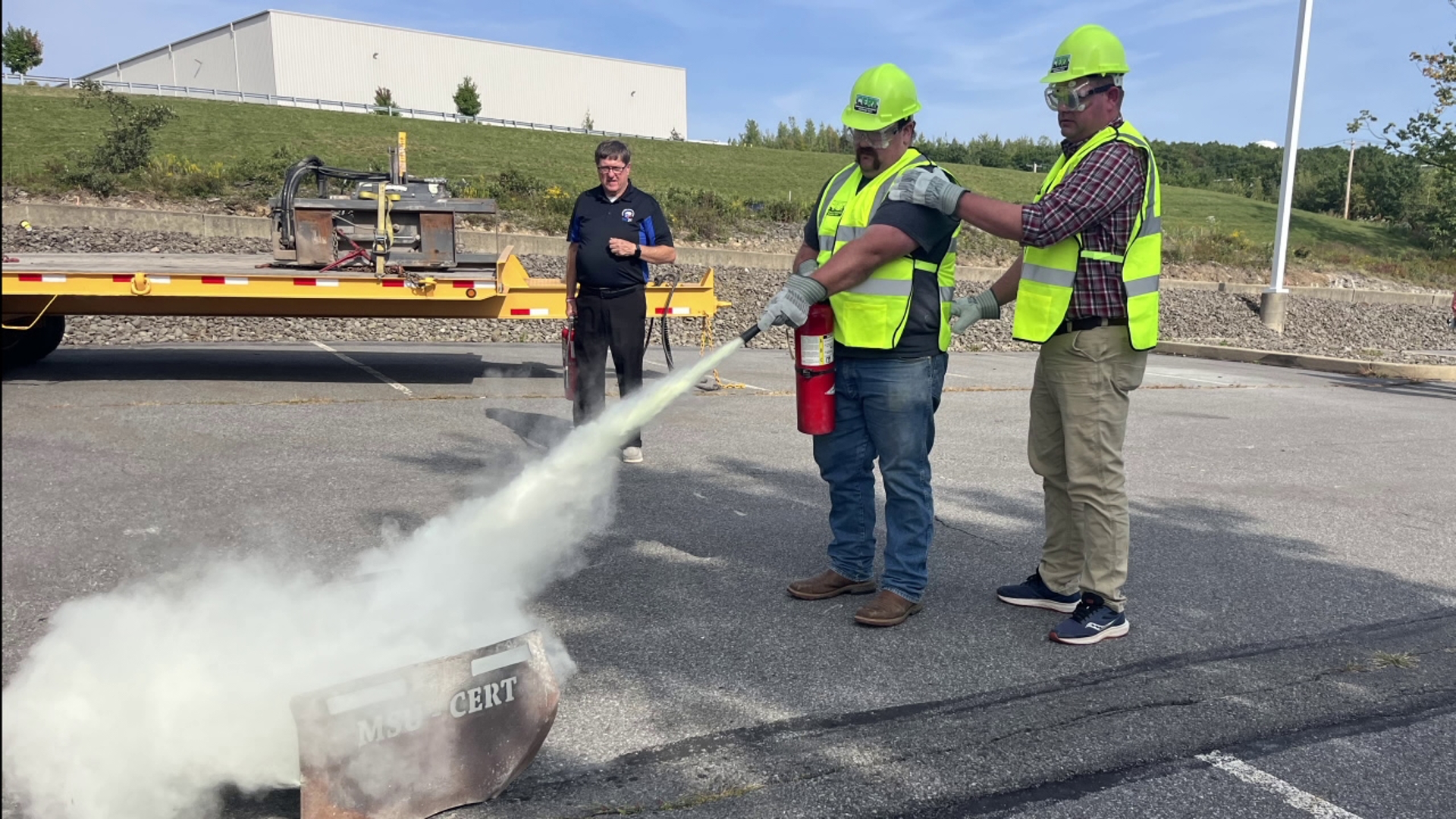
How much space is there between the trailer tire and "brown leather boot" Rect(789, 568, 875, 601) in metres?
8.04

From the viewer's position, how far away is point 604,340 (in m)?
6.57

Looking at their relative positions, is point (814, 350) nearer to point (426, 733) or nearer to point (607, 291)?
point (426, 733)

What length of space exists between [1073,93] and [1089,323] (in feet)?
2.88

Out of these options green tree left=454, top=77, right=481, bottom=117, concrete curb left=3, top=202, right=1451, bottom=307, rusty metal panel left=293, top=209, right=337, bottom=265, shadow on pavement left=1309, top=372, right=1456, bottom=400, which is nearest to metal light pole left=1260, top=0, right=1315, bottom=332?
concrete curb left=3, top=202, right=1451, bottom=307

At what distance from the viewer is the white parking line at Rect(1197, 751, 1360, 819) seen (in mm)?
2783

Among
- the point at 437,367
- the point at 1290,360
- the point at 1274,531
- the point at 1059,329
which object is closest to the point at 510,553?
the point at 1059,329

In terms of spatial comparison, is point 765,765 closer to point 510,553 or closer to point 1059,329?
point 510,553

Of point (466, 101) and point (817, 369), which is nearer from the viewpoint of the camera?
point (817, 369)

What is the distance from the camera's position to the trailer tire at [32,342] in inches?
360

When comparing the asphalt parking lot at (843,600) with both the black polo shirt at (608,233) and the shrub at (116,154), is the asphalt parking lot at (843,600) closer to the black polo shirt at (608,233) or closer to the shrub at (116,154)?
the black polo shirt at (608,233)

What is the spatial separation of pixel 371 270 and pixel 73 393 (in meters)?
2.58

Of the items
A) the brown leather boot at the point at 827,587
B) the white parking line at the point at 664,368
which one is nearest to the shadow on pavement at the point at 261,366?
the white parking line at the point at 664,368

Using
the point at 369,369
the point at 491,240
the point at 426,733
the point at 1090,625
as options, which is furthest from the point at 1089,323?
the point at 491,240

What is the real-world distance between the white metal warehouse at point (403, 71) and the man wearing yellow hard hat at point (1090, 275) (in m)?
68.7
